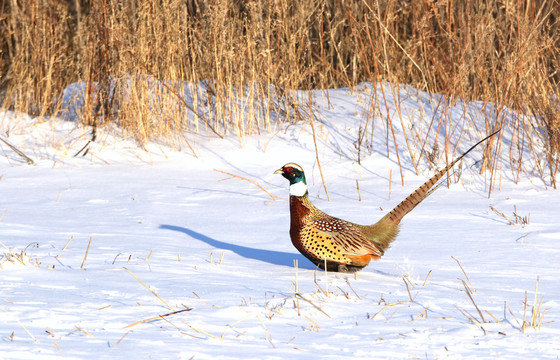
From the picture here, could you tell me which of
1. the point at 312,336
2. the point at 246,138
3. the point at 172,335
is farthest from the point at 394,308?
the point at 246,138

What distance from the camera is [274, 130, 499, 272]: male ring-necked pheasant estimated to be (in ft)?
13.2

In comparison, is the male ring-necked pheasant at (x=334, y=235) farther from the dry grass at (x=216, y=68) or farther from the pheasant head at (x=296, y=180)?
the dry grass at (x=216, y=68)

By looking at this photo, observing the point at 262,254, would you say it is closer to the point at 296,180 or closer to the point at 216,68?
the point at 296,180

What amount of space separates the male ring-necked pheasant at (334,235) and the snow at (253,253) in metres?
0.10

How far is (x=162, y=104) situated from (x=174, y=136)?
0.36 m

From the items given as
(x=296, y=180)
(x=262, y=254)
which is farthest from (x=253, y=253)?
(x=296, y=180)

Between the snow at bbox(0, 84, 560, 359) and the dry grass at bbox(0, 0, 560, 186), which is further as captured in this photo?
the dry grass at bbox(0, 0, 560, 186)

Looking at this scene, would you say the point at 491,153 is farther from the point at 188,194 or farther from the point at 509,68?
the point at 188,194

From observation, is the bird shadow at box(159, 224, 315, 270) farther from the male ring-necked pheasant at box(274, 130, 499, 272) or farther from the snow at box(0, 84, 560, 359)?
the male ring-necked pheasant at box(274, 130, 499, 272)

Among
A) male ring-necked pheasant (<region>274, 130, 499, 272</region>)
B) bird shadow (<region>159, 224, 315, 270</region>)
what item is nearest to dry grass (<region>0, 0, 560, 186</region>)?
bird shadow (<region>159, 224, 315, 270</region>)

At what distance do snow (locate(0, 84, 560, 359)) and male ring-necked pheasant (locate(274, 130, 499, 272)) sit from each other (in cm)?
10

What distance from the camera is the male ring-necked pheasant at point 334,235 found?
158 inches

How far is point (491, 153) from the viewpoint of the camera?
6.41m

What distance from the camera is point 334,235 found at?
4051 mm
